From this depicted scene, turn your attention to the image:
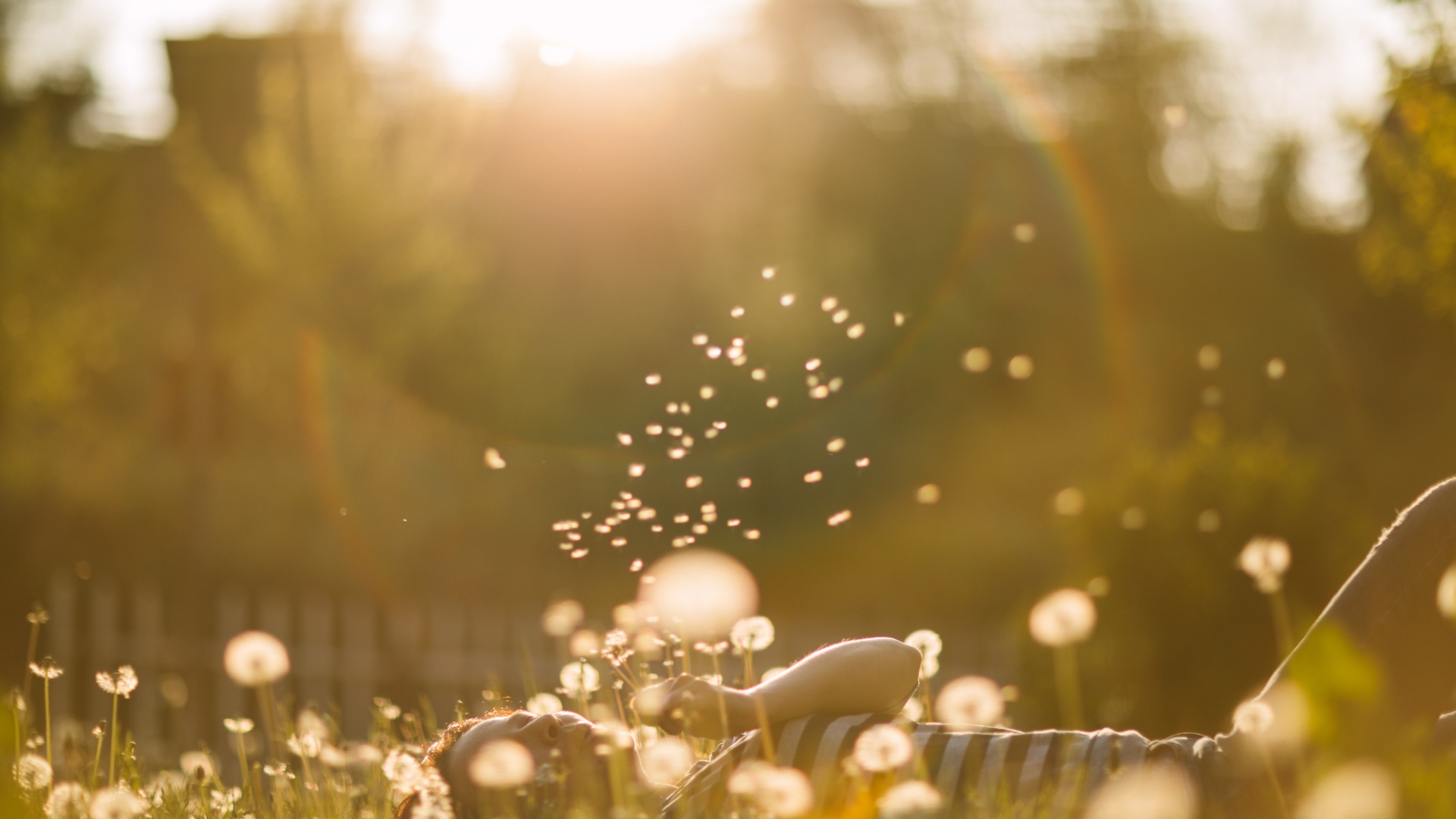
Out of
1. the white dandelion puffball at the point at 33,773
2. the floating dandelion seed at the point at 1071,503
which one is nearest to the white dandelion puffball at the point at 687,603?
the white dandelion puffball at the point at 33,773

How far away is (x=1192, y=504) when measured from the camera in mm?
6406

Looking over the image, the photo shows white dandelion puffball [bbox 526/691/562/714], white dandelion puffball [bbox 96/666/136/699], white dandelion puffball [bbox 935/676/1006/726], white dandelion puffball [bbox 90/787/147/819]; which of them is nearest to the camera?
white dandelion puffball [bbox 90/787/147/819]

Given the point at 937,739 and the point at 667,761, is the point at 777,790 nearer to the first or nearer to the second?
the point at 667,761

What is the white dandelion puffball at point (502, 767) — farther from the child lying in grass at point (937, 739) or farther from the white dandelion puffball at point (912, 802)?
the white dandelion puffball at point (912, 802)

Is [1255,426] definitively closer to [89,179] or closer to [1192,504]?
[1192,504]

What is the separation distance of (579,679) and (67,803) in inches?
49.5

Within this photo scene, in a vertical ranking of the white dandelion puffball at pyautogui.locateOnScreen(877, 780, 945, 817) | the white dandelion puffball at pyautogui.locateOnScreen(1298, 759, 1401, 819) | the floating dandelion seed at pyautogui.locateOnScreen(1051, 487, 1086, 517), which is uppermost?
the floating dandelion seed at pyautogui.locateOnScreen(1051, 487, 1086, 517)

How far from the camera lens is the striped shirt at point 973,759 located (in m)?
2.41

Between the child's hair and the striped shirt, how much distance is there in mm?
459

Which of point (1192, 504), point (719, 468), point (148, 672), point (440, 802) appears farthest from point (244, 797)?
point (719, 468)

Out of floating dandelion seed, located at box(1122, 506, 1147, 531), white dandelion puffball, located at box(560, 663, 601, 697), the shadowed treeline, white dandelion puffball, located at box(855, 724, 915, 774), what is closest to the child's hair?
white dandelion puffball, located at box(560, 663, 601, 697)

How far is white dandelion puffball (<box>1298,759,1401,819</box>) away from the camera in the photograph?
1.03 m

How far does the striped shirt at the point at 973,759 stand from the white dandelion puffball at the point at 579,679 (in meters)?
0.30

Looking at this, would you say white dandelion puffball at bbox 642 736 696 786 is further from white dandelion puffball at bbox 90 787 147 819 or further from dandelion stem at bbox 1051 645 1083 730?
dandelion stem at bbox 1051 645 1083 730
